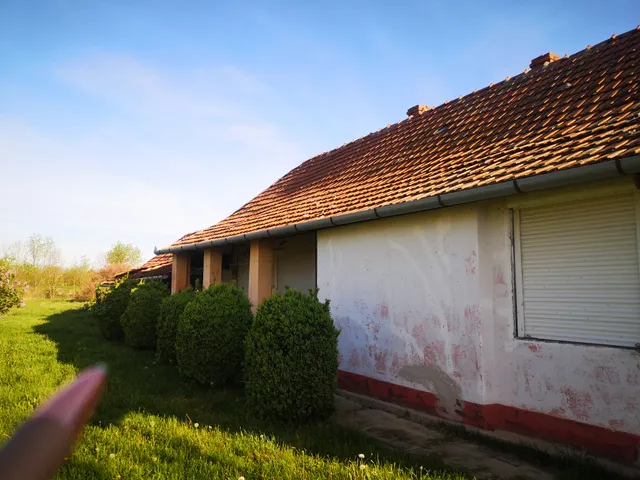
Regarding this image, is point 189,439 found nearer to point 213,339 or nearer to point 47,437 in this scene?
point 213,339

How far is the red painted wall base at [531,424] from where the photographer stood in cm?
441

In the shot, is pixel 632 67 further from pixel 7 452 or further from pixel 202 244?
pixel 202 244

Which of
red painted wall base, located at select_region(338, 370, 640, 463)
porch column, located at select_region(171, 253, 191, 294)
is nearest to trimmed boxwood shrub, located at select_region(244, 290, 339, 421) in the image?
red painted wall base, located at select_region(338, 370, 640, 463)

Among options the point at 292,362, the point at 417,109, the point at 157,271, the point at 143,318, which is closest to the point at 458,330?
the point at 292,362

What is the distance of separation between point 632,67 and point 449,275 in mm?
3996

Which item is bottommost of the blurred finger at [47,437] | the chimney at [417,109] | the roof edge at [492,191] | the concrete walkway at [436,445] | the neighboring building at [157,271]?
the concrete walkway at [436,445]

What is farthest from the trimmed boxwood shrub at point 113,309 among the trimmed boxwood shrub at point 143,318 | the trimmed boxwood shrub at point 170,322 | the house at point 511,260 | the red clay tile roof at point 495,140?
the house at point 511,260

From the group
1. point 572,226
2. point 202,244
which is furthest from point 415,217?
point 202,244

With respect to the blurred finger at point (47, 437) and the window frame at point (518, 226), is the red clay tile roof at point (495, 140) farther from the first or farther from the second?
the blurred finger at point (47, 437)

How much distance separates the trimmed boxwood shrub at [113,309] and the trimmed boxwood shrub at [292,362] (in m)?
8.14

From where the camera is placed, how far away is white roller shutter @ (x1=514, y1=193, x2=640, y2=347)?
4621 mm

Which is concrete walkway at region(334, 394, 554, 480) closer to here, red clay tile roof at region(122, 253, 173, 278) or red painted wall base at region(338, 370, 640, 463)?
red painted wall base at region(338, 370, 640, 463)

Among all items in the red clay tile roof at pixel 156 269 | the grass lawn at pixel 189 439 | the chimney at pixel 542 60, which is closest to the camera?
→ the grass lawn at pixel 189 439

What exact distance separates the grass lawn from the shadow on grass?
1 cm
